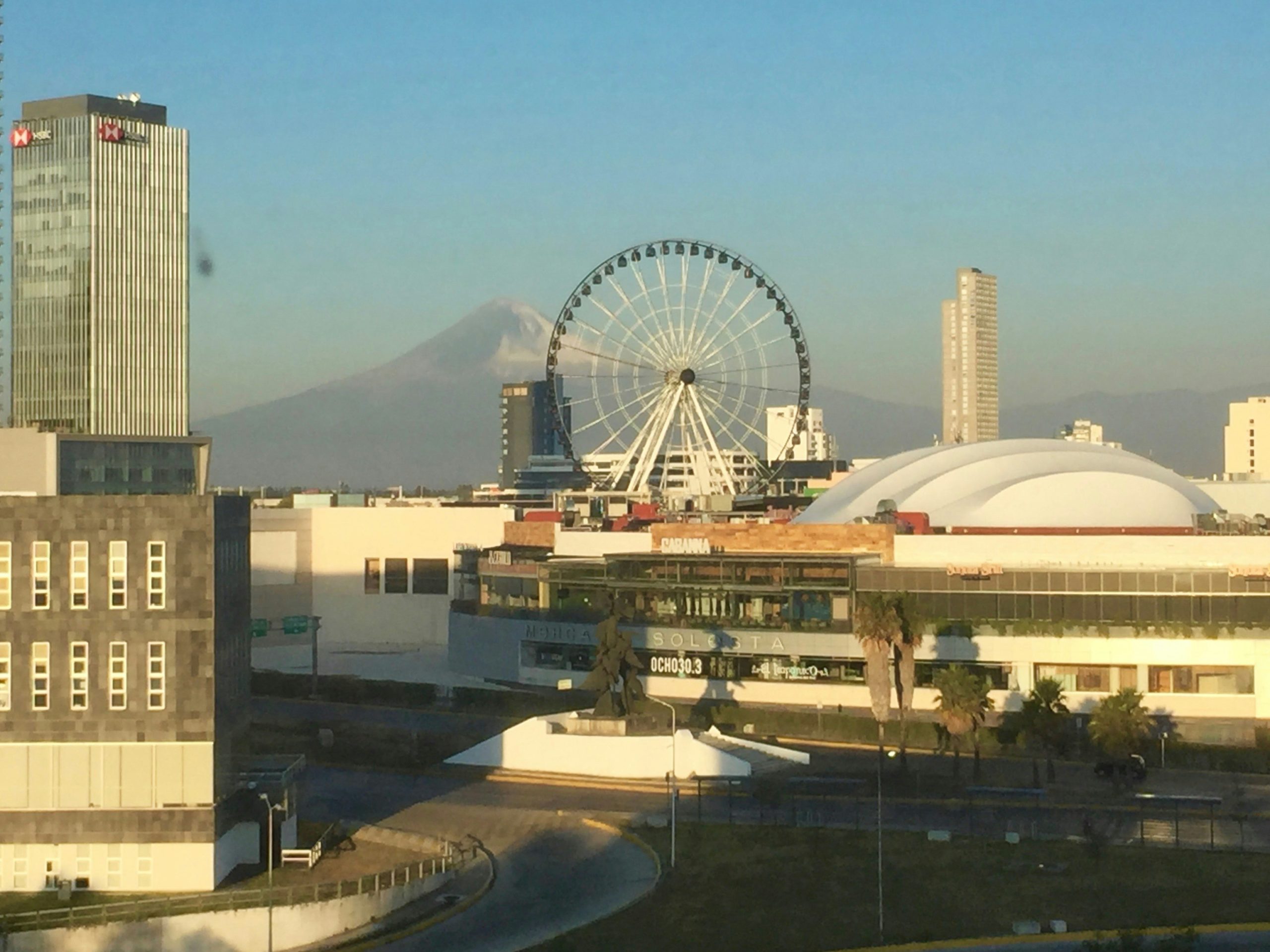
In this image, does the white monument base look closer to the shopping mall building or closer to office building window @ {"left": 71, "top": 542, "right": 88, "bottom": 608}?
the shopping mall building

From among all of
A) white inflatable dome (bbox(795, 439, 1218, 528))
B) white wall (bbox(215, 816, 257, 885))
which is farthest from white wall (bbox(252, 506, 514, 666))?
white wall (bbox(215, 816, 257, 885))

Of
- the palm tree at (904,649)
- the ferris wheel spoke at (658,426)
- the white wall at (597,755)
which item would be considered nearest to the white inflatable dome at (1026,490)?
the ferris wheel spoke at (658,426)

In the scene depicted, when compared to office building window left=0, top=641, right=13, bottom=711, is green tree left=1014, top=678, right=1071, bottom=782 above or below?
below

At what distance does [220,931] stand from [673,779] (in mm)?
20327

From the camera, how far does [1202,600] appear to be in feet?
326

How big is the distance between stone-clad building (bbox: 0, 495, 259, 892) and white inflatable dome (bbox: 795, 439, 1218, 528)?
221 feet

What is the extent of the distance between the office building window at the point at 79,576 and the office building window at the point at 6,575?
76.7 inches

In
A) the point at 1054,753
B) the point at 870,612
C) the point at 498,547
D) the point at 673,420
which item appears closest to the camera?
the point at 870,612

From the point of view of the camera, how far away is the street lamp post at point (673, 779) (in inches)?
2625

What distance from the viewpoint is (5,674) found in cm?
6147

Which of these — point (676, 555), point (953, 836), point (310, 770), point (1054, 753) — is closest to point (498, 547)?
point (676, 555)

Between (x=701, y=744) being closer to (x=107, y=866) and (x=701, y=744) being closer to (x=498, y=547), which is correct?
(x=107, y=866)

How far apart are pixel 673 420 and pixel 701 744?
6716 centimetres

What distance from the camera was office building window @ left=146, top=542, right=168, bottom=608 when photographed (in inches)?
2434
